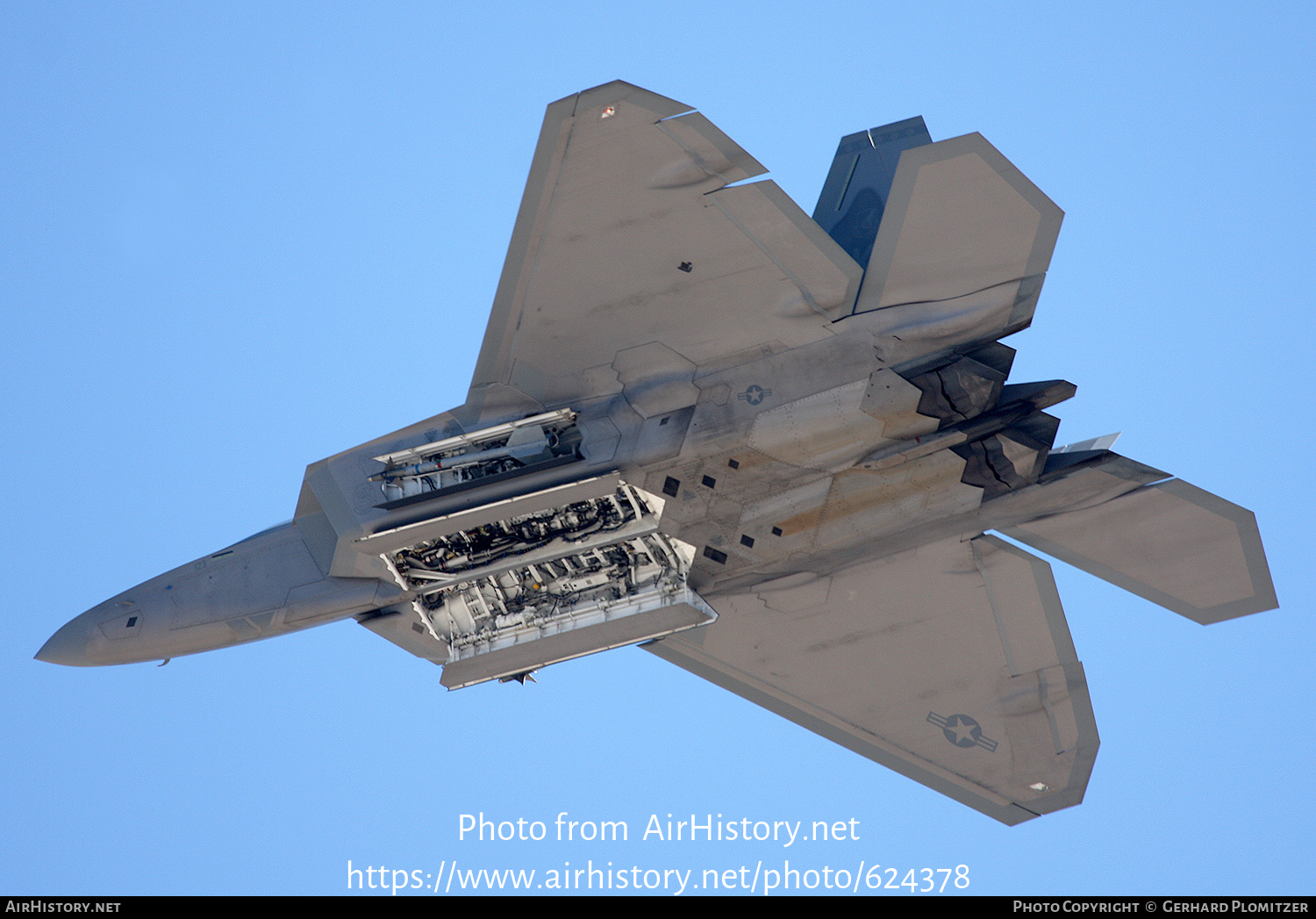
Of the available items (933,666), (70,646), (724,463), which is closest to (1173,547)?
(933,666)

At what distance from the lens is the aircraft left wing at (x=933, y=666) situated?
55.6 feet

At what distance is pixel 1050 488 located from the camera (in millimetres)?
15945

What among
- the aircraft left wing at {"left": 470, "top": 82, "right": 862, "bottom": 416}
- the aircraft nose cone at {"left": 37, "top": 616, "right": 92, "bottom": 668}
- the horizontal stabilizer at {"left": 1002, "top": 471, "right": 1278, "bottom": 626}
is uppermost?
the aircraft left wing at {"left": 470, "top": 82, "right": 862, "bottom": 416}

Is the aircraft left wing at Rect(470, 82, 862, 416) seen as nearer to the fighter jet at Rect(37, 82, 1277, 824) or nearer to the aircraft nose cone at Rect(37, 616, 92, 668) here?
the fighter jet at Rect(37, 82, 1277, 824)

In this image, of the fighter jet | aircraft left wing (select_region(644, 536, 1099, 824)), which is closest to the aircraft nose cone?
the fighter jet

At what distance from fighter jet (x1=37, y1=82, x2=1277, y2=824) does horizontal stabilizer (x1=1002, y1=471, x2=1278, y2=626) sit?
3 cm

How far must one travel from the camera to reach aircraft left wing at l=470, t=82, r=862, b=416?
578 inches

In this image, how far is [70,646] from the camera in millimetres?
16562

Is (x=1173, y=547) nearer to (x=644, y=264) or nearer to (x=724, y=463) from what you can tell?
(x=724, y=463)

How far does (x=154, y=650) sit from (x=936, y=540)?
33.8 ft

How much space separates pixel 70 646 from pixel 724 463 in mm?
8817

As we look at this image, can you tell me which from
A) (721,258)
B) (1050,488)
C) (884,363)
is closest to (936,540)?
(1050,488)

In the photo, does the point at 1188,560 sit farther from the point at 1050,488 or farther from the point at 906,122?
the point at 906,122

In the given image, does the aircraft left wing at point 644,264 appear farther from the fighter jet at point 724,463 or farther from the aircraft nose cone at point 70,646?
the aircraft nose cone at point 70,646
